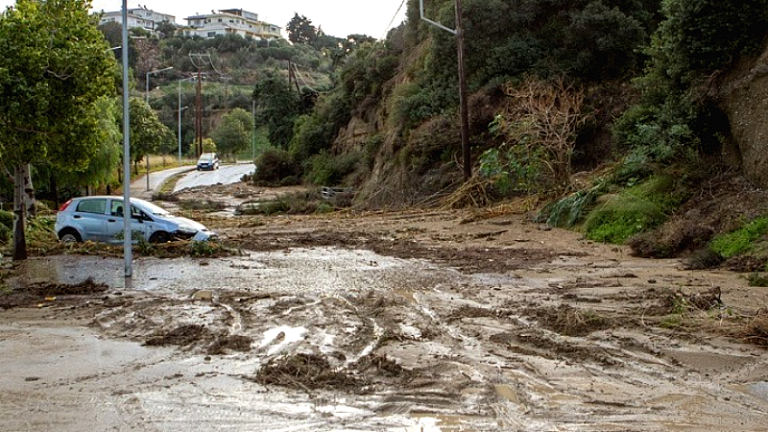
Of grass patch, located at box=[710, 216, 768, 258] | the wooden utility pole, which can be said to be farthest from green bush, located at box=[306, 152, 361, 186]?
grass patch, located at box=[710, 216, 768, 258]

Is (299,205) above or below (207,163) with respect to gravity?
below

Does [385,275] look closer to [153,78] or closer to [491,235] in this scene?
[491,235]

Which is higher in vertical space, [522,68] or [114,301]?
[522,68]

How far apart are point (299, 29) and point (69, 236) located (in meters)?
149

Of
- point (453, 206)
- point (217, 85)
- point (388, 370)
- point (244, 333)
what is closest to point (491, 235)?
point (453, 206)

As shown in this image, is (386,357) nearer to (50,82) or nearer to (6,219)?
(50,82)

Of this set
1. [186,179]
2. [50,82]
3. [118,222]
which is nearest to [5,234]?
[118,222]

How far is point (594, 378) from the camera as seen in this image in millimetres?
8039

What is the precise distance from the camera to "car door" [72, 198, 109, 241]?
21266 mm

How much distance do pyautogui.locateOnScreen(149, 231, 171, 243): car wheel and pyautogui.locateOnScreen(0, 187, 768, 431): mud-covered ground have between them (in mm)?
3741

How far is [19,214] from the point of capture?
18.2 metres

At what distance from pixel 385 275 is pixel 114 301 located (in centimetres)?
513

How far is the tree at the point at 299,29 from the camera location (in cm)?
16350

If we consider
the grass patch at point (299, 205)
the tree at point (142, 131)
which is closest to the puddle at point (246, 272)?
the grass patch at point (299, 205)
